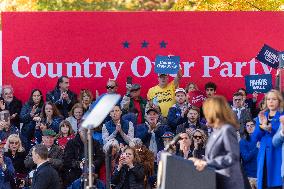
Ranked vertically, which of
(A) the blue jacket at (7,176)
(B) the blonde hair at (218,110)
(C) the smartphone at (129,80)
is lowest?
(A) the blue jacket at (7,176)

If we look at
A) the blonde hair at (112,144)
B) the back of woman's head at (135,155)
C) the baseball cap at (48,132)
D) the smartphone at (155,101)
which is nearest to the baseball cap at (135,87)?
the smartphone at (155,101)

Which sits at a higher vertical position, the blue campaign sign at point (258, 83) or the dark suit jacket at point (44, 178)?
the blue campaign sign at point (258, 83)

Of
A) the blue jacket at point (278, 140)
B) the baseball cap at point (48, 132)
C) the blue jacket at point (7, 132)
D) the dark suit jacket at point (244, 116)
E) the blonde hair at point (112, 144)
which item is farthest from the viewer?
the blue jacket at point (7, 132)

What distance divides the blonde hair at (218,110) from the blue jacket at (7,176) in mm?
6670

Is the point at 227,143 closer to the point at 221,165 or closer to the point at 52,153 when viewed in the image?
the point at 221,165

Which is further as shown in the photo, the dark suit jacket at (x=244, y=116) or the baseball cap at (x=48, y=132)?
the dark suit jacket at (x=244, y=116)

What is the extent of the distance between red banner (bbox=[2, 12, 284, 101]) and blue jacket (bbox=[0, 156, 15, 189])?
3.54m

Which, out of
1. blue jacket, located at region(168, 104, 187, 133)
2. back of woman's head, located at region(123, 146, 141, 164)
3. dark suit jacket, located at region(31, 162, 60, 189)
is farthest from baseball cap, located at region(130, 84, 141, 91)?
dark suit jacket, located at region(31, 162, 60, 189)

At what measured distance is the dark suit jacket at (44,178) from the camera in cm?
1748

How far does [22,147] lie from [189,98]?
3218 mm

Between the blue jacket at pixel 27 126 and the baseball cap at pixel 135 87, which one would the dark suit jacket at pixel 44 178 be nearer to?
the blue jacket at pixel 27 126

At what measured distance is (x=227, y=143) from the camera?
13609 millimetres

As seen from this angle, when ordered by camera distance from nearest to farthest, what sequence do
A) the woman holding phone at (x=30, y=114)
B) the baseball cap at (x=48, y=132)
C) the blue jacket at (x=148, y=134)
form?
the baseball cap at (x=48, y=132)
the blue jacket at (x=148, y=134)
the woman holding phone at (x=30, y=114)

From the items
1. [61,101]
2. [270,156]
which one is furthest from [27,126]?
[270,156]
